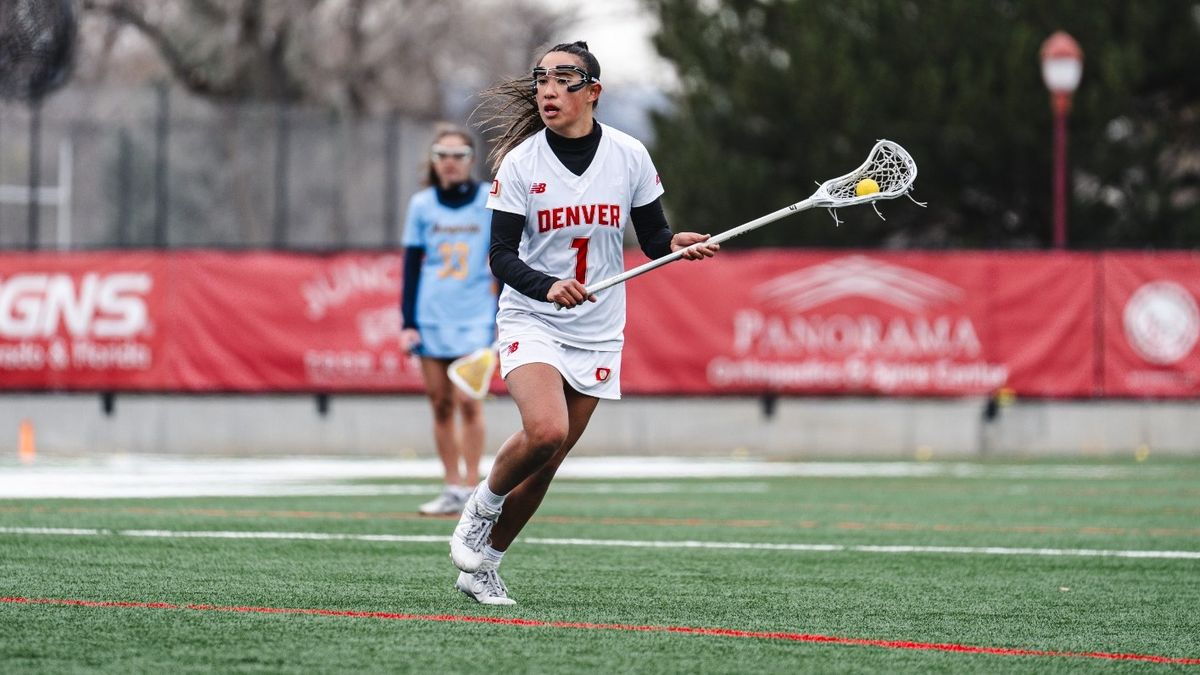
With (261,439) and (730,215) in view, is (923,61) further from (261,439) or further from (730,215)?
(261,439)

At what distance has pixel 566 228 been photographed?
7.25 m

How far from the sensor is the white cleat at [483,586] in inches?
281

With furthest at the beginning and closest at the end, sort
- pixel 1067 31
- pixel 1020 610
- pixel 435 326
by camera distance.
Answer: pixel 1067 31, pixel 435 326, pixel 1020 610

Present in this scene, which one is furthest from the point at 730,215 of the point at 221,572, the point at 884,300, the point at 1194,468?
the point at 221,572

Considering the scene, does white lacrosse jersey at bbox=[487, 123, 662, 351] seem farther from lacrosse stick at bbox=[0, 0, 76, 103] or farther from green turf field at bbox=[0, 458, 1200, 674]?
lacrosse stick at bbox=[0, 0, 76, 103]

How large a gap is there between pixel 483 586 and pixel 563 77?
1.93 meters

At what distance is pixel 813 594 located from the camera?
7559 millimetres

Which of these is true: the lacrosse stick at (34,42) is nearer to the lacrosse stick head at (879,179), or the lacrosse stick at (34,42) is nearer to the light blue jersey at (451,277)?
the light blue jersey at (451,277)

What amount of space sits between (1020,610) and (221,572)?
323 cm

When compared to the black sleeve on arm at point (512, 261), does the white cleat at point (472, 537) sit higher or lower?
lower

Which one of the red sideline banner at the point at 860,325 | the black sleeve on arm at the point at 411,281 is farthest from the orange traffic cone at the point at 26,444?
the black sleeve on arm at the point at 411,281

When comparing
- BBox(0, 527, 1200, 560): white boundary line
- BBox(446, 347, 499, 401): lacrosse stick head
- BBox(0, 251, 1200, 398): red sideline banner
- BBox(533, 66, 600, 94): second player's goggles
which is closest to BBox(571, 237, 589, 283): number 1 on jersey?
BBox(533, 66, 600, 94): second player's goggles

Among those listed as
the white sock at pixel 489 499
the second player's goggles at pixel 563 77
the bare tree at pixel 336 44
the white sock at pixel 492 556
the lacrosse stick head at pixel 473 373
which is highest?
the bare tree at pixel 336 44

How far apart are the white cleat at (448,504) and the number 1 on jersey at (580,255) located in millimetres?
4212
